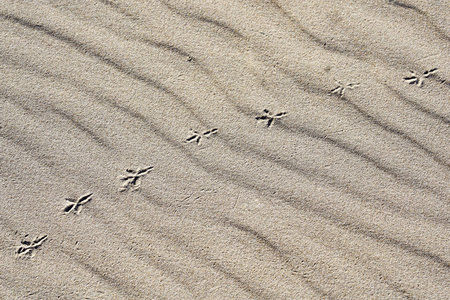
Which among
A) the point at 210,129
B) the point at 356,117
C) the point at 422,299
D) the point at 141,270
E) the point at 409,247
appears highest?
the point at 356,117

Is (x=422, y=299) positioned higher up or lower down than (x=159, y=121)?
lower down

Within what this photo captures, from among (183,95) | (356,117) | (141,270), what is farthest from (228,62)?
(141,270)

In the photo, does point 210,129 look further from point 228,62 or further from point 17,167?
point 17,167

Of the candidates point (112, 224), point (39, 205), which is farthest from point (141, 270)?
point (39, 205)

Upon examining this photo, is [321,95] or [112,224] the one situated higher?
[321,95]

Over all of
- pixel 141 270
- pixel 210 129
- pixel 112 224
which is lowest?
pixel 141 270

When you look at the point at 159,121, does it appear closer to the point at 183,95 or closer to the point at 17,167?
the point at 183,95
